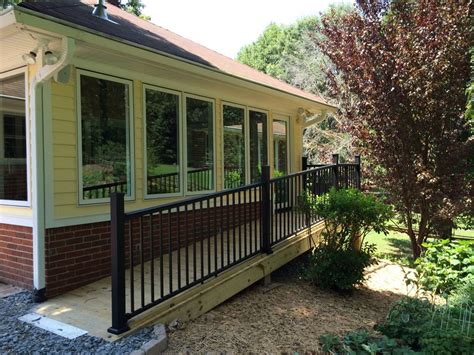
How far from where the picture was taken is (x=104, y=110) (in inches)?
185

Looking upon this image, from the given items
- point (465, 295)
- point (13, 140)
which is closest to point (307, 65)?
point (13, 140)

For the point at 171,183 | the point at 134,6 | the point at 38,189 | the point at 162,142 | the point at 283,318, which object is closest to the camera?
the point at 38,189

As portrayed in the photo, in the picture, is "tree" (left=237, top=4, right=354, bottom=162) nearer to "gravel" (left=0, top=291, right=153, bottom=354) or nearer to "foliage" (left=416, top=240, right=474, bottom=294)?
"foliage" (left=416, top=240, right=474, bottom=294)

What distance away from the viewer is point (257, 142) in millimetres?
7520

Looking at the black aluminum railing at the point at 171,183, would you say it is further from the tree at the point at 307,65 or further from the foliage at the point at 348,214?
the tree at the point at 307,65


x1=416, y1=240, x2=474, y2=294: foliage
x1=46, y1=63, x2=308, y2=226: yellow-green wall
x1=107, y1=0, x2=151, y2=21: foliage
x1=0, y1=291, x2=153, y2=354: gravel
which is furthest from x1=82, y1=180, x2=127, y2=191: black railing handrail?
x1=107, y1=0, x2=151, y2=21: foliage

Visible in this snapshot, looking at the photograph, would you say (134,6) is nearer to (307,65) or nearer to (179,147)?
(307,65)

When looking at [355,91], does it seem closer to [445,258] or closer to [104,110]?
[445,258]

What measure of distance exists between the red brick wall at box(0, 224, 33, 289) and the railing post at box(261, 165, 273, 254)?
274 centimetres

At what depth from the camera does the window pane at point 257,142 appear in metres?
7.36

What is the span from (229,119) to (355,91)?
2.59 m

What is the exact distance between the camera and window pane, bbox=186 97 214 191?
234 inches

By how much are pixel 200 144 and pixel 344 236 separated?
8.51ft

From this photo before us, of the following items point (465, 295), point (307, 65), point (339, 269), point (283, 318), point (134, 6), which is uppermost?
point (134, 6)
